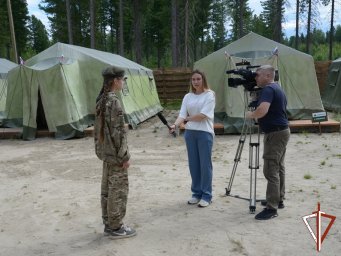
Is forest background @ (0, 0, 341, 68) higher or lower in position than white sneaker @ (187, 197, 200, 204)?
higher

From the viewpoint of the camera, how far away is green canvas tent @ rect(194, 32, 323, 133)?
37.0ft

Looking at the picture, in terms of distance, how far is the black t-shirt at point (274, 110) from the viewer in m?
4.21

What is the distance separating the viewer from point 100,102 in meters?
3.84

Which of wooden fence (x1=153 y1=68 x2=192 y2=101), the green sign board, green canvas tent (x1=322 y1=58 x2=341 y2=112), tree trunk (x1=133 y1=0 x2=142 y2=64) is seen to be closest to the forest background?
tree trunk (x1=133 y1=0 x2=142 y2=64)

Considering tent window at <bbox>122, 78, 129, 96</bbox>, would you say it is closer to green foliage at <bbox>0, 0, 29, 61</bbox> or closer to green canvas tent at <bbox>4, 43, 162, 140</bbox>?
green canvas tent at <bbox>4, 43, 162, 140</bbox>

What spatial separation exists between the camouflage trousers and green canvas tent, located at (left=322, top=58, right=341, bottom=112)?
40.2ft

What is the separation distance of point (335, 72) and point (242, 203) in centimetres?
1268

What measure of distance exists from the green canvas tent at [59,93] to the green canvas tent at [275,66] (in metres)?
2.74

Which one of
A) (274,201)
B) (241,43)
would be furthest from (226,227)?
(241,43)

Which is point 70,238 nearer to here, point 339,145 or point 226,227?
point 226,227

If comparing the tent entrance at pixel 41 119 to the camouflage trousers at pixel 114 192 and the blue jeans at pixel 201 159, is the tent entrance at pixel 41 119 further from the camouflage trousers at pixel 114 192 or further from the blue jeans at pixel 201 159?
the camouflage trousers at pixel 114 192

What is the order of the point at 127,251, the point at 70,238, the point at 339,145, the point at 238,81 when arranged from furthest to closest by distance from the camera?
the point at 339,145, the point at 238,81, the point at 70,238, the point at 127,251

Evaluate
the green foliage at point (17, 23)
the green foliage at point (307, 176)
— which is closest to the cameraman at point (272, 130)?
the green foliage at point (307, 176)

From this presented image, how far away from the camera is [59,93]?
35.6 ft
